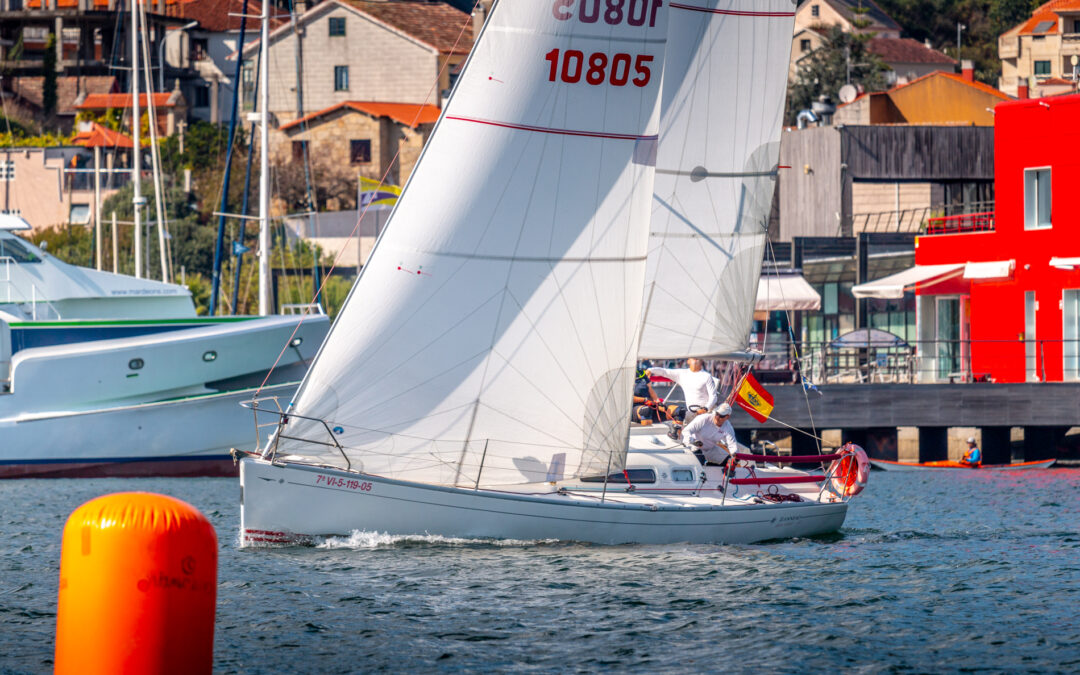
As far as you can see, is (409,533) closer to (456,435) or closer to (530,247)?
(456,435)

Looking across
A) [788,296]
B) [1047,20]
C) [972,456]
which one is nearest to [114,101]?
[1047,20]

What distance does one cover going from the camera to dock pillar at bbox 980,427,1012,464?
3594 cm

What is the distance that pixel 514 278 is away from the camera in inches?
739

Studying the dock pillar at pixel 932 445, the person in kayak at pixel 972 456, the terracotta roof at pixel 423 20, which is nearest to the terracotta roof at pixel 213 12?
the terracotta roof at pixel 423 20

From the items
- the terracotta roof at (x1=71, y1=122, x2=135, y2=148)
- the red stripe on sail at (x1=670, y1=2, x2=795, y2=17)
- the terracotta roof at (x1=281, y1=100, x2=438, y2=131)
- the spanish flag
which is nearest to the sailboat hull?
the spanish flag

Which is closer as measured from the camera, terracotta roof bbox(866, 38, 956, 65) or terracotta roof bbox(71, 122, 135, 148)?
terracotta roof bbox(71, 122, 135, 148)

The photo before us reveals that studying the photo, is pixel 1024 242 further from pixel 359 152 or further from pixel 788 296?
pixel 359 152

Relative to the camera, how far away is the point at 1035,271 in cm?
3894

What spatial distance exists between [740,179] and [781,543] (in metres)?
5.64

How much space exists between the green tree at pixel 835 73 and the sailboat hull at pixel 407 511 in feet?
231

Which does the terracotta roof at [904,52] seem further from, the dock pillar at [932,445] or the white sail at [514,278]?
the white sail at [514,278]

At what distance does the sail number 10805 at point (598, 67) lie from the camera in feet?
61.1

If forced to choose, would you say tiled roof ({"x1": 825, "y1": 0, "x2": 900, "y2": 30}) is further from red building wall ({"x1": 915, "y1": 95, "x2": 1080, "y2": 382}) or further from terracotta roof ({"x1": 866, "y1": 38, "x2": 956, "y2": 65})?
red building wall ({"x1": 915, "y1": 95, "x2": 1080, "y2": 382})

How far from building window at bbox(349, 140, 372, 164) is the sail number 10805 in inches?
2550
